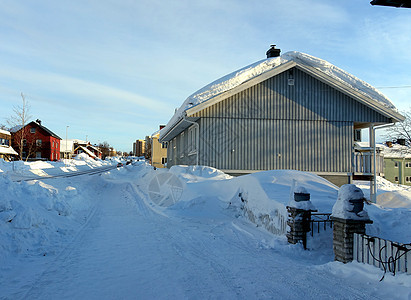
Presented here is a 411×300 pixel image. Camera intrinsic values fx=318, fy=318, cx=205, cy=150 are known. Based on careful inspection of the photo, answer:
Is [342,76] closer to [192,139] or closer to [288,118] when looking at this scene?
[288,118]

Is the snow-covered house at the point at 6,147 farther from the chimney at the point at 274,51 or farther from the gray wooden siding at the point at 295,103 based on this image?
the chimney at the point at 274,51

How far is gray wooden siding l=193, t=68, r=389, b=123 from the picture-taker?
16.6 m

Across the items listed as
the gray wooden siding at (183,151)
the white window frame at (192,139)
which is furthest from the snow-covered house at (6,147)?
the white window frame at (192,139)

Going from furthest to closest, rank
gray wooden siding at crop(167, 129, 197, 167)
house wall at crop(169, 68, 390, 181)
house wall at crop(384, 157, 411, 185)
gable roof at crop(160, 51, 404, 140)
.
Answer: house wall at crop(384, 157, 411, 185) < gray wooden siding at crop(167, 129, 197, 167) < house wall at crop(169, 68, 390, 181) < gable roof at crop(160, 51, 404, 140)

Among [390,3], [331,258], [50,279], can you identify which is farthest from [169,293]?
[390,3]

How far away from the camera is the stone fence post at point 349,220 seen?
570 cm

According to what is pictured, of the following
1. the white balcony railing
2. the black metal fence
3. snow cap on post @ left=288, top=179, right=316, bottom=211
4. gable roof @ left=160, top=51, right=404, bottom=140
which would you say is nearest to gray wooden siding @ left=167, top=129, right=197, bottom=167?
gable roof @ left=160, top=51, right=404, bottom=140

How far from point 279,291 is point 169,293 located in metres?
1.59

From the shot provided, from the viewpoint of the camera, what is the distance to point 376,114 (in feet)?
56.8

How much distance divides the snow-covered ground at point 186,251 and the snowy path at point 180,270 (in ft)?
0.05

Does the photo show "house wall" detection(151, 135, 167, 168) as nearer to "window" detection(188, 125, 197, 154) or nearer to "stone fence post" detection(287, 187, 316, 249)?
"window" detection(188, 125, 197, 154)

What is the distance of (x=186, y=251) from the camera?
6.65 metres

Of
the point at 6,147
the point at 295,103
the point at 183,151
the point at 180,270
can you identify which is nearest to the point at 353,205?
the point at 180,270

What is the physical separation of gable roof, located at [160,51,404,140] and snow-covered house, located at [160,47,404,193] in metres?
0.05
